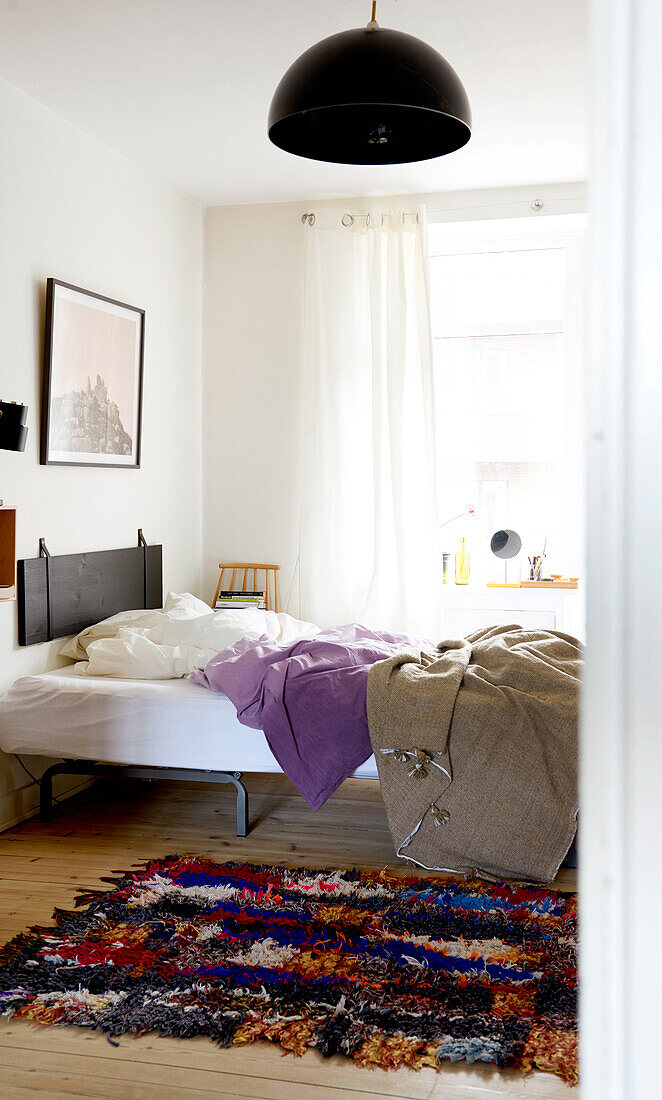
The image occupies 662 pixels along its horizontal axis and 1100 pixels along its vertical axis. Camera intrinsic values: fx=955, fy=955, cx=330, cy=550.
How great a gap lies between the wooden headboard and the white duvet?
0.12 m

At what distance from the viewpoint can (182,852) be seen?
3.31m

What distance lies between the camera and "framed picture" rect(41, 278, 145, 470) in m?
3.85

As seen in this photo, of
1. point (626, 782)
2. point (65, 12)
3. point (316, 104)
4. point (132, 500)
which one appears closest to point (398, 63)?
point (316, 104)

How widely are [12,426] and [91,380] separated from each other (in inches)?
33.5

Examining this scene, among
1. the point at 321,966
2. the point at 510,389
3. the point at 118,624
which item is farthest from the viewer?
the point at 510,389

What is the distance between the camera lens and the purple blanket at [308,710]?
321cm

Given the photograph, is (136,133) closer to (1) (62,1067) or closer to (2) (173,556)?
(2) (173,556)

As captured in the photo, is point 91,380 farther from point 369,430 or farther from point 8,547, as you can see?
point 369,430

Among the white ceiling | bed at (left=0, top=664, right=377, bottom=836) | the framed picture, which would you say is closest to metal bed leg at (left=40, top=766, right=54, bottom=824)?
bed at (left=0, top=664, right=377, bottom=836)

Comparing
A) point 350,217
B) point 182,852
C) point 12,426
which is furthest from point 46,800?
point 350,217

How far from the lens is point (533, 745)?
3020mm

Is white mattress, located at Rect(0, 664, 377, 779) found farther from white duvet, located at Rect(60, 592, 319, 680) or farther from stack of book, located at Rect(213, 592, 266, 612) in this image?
stack of book, located at Rect(213, 592, 266, 612)

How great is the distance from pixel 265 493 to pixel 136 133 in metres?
1.97

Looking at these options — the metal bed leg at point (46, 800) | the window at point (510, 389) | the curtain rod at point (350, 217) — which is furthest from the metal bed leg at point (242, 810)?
the curtain rod at point (350, 217)
